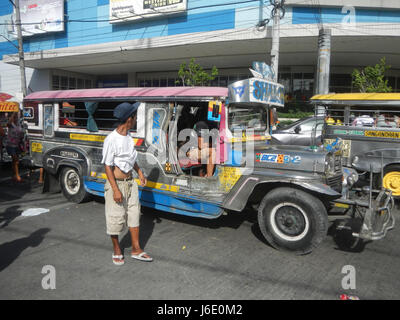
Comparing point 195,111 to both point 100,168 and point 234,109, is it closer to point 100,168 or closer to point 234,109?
point 234,109

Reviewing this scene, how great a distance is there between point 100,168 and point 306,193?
3.70 metres

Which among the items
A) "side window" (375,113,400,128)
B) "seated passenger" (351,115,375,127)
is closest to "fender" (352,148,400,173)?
"side window" (375,113,400,128)

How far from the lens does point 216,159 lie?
15.4 ft

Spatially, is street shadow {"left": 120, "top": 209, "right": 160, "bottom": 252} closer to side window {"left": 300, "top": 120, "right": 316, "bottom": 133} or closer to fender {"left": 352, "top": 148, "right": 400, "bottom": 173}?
fender {"left": 352, "top": 148, "right": 400, "bottom": 173}

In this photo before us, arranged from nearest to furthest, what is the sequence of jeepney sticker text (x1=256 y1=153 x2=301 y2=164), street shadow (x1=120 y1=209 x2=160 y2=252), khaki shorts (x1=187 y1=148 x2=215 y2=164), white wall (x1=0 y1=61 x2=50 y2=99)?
jeepney sticker text (x1=256 y1=153 x2=301 y2=164) → street shadow (x1=120 y1=209 x2=160 y2=252) → khaki shorts (x1=187 y1=148 x2=215 y2=164) → white wall (x1=0 y1=61 x2=50 y2=99)

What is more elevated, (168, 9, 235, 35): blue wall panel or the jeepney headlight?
(168, 9, 235, 35): blue wall panel

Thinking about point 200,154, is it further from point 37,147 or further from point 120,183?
point 37,147

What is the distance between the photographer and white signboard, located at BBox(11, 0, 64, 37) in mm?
22828

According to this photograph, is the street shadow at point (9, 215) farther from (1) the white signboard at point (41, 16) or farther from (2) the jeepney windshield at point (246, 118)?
(1) the white signboard at point (41, 16)

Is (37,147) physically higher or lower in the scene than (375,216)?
higher

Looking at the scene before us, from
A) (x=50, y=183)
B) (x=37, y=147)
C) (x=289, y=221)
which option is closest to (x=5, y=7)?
(x=37, y=147)

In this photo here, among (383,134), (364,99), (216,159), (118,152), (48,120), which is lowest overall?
(216,159)

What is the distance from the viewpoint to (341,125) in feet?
24.8

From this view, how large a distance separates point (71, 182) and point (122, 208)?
3271 mm
